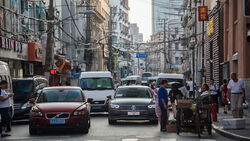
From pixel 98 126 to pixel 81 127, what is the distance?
10.3 feet

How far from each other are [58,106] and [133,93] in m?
5.58

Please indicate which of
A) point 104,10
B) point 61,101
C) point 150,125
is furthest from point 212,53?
point 104,10

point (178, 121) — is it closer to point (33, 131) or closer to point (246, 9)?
point (33, 131)

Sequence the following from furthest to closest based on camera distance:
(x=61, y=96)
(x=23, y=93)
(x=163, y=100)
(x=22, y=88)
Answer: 1. (x=22, y=88)
2. (x=23, y=93)
3. (x=61, y=96)
4. (x=163, y=100)

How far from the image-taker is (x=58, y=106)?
16.3 metres

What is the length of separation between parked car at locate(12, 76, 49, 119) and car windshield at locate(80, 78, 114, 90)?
239 cm

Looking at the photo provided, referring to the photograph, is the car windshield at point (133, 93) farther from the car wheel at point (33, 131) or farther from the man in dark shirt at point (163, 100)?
the car wheel at point (33, 131)

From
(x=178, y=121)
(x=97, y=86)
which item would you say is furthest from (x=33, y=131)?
(x=97, y=86)

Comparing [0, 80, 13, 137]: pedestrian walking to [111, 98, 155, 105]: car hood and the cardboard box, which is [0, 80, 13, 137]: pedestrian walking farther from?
the cardboard box

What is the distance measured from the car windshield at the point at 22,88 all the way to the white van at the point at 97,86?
9.87 ft

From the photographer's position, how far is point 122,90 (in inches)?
853

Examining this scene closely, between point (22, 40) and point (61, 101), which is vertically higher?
point (22, 40)

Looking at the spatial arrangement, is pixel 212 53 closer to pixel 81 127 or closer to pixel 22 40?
pixel 22 40

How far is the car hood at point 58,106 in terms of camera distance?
15971 millimetres
